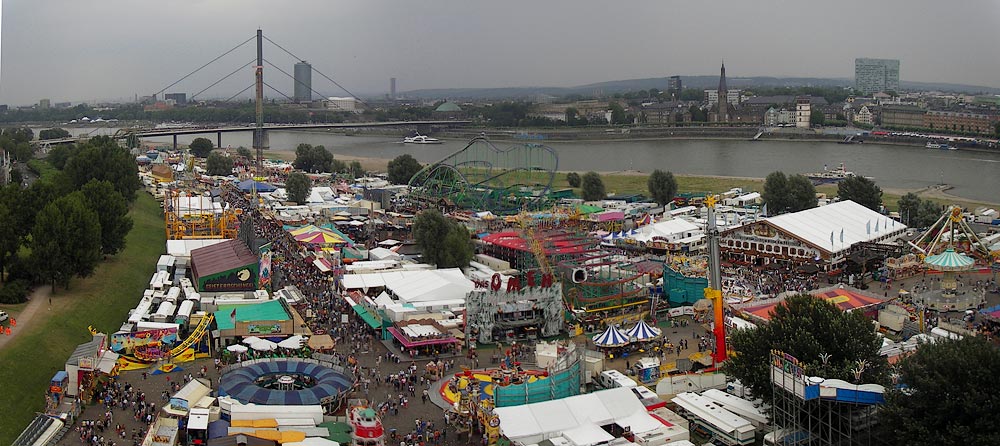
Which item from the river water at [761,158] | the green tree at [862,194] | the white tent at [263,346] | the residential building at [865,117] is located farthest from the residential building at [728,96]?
the white tent at [263,346]

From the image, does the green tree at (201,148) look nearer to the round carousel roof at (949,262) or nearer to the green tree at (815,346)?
the round carousel roof at (949,262)

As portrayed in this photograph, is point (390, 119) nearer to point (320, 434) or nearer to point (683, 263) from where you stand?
point (683, 263)

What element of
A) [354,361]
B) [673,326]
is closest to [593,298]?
[673,326]

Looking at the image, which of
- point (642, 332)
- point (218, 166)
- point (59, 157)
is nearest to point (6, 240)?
point (642, 332)

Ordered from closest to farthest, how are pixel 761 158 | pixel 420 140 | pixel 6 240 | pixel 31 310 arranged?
pixel 31 310 → pixel 6 240 → pixel 761 158 → pixel 420 140

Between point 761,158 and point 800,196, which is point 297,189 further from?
point 761,158

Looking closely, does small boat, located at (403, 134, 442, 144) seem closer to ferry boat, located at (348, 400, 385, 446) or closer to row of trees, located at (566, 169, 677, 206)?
row of trees, located at (566, 169, 677, 206)
